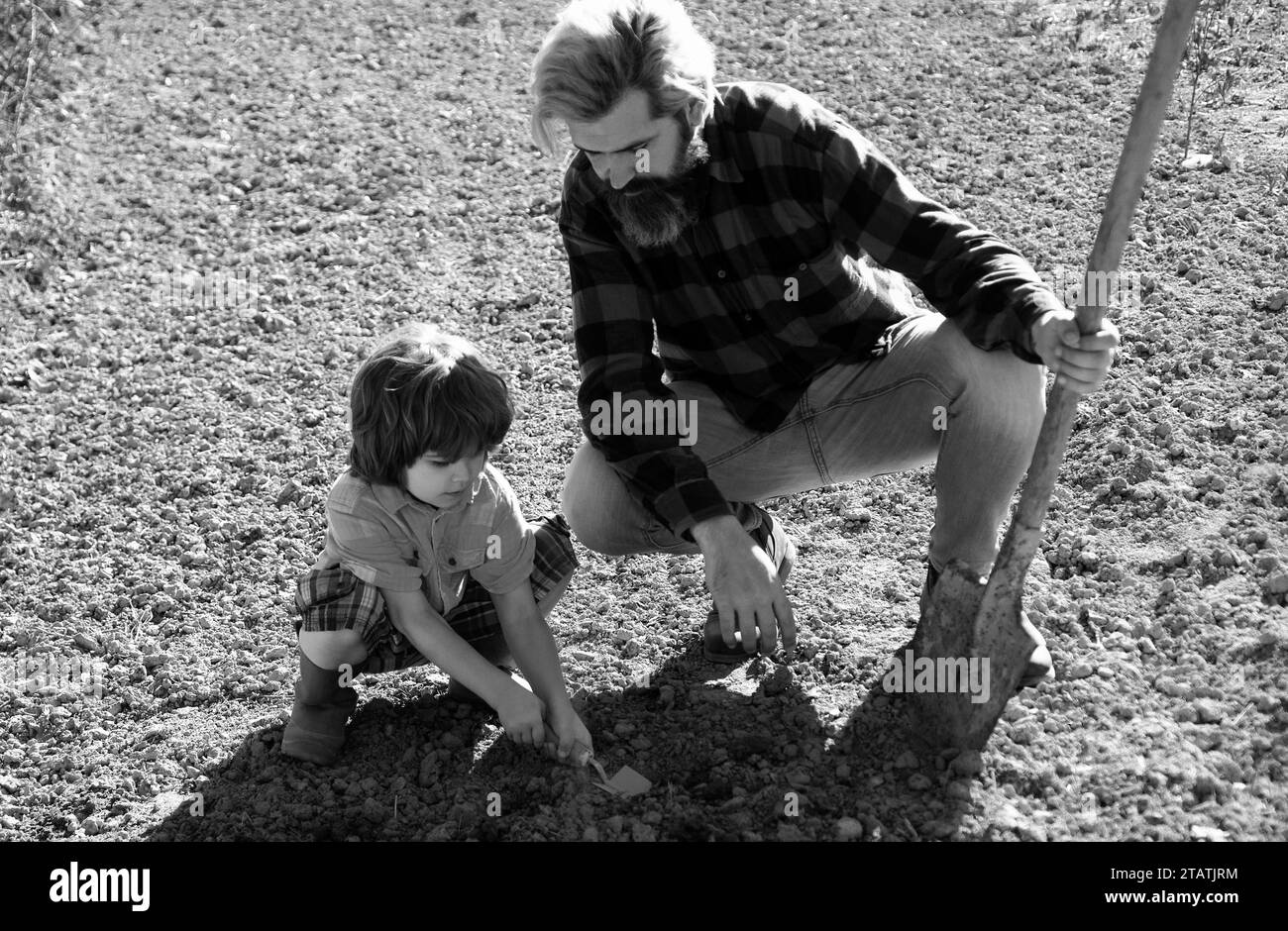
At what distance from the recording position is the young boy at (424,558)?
98.0 inches

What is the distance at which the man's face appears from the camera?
2.60 metres

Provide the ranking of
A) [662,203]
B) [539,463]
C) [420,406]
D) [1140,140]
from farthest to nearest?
[539,463], [662,203], [420,406], [1140,140]

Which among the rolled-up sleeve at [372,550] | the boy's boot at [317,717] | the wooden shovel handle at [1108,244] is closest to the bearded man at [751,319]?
the wooden shovel handle at [1108,244]

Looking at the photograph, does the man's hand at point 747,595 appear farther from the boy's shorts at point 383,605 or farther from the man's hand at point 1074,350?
the man's hand at point 1074,350

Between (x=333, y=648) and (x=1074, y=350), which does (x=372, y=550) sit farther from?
(x=1074, y=350)

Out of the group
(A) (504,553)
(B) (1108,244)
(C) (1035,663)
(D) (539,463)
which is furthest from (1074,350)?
(D) (539,463)

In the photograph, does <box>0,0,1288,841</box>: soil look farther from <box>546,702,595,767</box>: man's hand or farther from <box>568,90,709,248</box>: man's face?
<box>568,90,709,248</box>: man's face

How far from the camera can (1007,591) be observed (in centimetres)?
254

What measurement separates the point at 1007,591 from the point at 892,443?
0.47m

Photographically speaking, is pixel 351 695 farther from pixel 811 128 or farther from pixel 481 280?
pixel 481 280

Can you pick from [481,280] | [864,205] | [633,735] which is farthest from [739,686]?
[481,280]

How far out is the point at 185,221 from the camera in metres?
4.90

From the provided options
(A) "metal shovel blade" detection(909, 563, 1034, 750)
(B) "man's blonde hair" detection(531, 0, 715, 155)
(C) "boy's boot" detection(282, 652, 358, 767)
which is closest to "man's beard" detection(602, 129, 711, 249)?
(B) "man's blonde hair" detection(531, 0, 715, 155)

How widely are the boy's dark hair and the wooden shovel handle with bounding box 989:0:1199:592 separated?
96 cm
